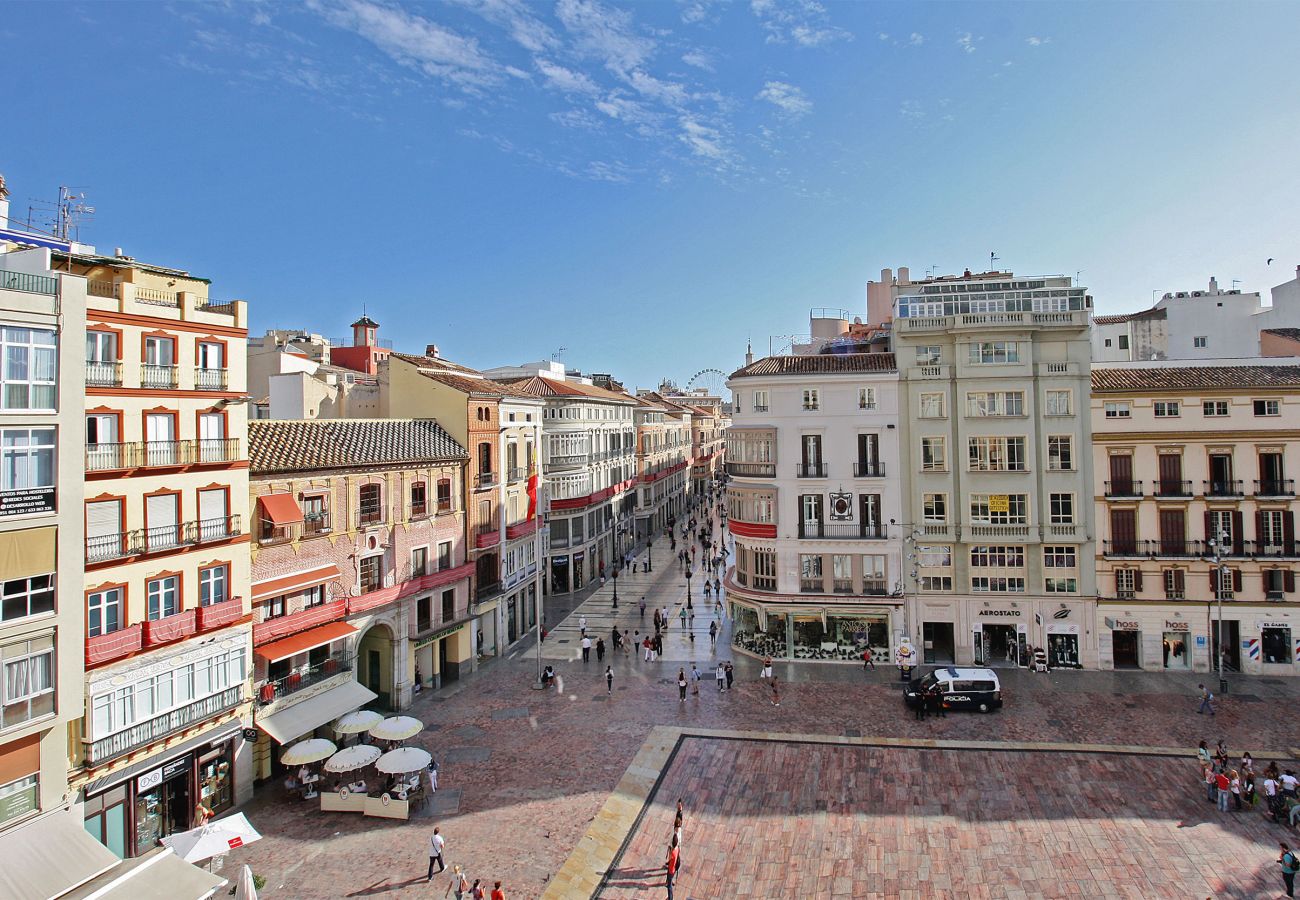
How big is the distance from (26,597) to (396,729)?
11.8 m

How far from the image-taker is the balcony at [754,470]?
37.1 meters

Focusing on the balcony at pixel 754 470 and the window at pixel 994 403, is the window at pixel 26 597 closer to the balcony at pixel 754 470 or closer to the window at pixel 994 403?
the balcony at pixel 754 470

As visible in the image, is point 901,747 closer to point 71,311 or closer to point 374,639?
point 374,639

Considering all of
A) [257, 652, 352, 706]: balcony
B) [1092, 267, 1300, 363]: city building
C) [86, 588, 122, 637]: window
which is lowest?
[257, 652, 352, 706]: balcony

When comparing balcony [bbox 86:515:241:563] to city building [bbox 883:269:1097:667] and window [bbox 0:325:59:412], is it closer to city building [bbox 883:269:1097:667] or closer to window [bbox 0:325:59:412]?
window [bbox 0:325:59:412]

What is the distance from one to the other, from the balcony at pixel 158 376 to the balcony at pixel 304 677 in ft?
33.8

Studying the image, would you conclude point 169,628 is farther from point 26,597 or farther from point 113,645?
point 26,597

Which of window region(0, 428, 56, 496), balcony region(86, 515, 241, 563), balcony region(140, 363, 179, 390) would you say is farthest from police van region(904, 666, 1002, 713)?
window region(0, 428, 56, 496)

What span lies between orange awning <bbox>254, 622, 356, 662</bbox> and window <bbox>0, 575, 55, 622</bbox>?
772 centimetres

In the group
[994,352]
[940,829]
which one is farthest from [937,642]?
[940,829]

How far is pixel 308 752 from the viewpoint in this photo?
23781mm

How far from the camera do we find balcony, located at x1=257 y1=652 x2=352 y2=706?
24781 mm

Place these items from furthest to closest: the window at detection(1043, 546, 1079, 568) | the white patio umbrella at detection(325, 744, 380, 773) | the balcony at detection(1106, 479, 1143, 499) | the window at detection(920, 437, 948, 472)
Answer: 1. the window at detection(920, 437, 948, 472)
2. the window at detection(1043, 546, 1079, 568)
3. the balcony at detection(1106, 479, 1143, 499)
4. the white patio umbrella at detection(325, 744, 380, 773)

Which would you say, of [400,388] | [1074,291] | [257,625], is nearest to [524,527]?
[400,388]
